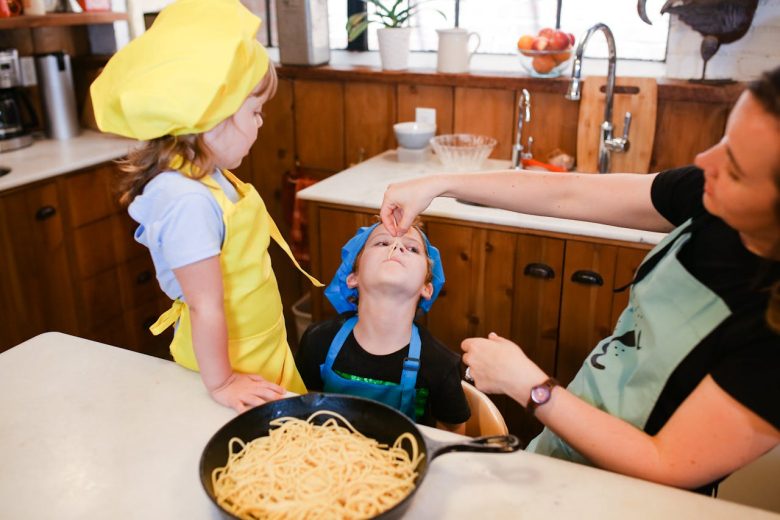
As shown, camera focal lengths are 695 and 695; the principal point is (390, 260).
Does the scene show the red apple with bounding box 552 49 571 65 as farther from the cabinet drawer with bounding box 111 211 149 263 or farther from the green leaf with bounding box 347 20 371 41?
the cabinet drawer with bounding box 111 211 149 263

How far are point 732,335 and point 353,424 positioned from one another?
21.5 inches

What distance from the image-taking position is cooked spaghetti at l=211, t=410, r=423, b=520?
867 mm

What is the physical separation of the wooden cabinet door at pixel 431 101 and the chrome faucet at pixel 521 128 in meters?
0.30

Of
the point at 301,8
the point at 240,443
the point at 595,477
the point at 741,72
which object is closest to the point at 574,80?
the point at 741,72

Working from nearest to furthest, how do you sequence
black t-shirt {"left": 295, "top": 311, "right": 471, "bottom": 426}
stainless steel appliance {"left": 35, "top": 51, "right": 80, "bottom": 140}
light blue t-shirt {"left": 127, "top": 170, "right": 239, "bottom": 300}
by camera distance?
light blue t-shirt {"left": 127, "top": 170, "right": 239, "bottom": 300} < black t-shirt {"left": 295, "top": 311, "right": 471, "bottom": 426} < stainless steel appliance {"left": 35, "top": 51, "right": 80, "bottom": 140}

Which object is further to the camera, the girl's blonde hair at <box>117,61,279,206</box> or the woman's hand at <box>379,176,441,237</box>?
the woman's hand at <box>379,176,441,237</box>

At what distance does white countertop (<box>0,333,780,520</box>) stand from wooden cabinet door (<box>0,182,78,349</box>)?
1.32 metres

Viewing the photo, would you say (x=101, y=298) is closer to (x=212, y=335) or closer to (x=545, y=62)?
(x=212, y=335)

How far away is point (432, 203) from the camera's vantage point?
7.54ft

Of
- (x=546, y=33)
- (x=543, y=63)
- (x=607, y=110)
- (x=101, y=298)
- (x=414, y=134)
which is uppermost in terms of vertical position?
(x=546, y=33)

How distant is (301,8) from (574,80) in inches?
46.1

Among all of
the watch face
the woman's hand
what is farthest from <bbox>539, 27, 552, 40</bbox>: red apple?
the watch face

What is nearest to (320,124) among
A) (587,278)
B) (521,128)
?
(521,128)

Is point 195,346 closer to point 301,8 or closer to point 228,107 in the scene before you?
point 228,107
